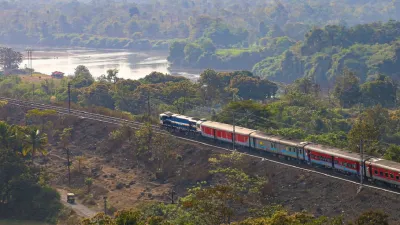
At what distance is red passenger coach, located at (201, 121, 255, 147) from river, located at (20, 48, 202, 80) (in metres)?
84.1

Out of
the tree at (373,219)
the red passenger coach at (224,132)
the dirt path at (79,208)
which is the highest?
the red passenger coach at (224,132)

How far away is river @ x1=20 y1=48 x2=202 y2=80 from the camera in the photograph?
154 m

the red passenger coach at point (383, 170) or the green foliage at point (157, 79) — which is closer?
the red passenger coach at point (383, 170)

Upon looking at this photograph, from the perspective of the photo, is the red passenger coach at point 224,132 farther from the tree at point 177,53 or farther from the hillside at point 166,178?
the tree at point 177,53

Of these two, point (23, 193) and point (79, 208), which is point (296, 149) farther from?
point (23, 193)

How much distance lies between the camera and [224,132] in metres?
58.4

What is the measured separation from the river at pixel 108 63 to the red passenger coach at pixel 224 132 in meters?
84.1

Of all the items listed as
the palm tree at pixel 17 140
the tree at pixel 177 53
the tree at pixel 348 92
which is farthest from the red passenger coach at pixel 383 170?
the tree at pixel 177 53

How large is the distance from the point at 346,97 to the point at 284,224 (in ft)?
207

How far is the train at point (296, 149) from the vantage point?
44.6 meters

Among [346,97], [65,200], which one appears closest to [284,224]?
[65,200]

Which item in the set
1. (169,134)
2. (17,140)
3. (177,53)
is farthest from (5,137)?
(177,53)

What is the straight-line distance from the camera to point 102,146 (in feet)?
220

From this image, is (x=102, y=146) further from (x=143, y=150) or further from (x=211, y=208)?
(x=211, y=208)
